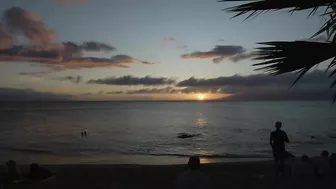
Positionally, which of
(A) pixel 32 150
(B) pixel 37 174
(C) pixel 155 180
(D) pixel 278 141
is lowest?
(A) pixel 32 150

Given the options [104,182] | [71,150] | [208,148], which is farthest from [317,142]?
[104,182]

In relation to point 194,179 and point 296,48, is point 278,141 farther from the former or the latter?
point 296,48

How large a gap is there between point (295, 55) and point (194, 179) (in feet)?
7.29

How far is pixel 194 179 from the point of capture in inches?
173

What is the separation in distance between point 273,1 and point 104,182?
8.64 meters

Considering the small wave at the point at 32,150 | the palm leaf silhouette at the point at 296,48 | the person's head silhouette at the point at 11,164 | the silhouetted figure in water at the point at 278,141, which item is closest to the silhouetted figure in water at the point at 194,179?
the palm leaf silhouette at the point at 296,48

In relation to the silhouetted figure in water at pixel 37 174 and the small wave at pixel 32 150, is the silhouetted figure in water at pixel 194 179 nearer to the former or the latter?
the silhouetted figure in water at pixel 37 174

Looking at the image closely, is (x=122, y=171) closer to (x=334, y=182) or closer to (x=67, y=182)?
(x=67, y=182)

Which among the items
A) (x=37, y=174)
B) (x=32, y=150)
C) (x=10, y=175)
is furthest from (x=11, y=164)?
(x=32, y=150)

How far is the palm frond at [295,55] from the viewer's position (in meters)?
2.63

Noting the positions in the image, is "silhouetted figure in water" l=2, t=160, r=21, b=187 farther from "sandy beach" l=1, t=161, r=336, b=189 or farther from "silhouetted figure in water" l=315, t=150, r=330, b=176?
"silhouetted figure in water" l=315, t=150, r=330, b=176

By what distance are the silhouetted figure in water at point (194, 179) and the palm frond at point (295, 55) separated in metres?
2.03

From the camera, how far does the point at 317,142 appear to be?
101 feet

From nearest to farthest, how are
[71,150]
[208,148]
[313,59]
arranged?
[313,59], [71,150], [208,148]
